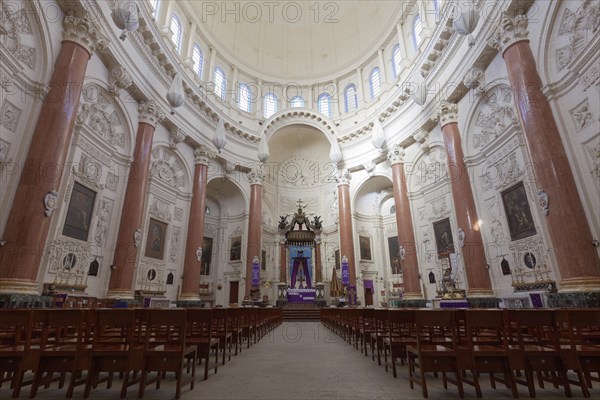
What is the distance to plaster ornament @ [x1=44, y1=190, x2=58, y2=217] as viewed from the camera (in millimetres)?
7141

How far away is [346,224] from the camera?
1894cm

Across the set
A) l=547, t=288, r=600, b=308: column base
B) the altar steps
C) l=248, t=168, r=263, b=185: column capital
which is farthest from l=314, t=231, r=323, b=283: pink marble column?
l=547, t=288, r=600, b=308: column base

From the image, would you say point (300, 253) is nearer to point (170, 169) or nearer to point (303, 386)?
point (170, 169)

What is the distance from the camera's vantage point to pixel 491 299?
991 centimetres

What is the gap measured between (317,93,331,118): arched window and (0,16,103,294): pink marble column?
16453 millimetres

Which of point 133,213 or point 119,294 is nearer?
point 119,294

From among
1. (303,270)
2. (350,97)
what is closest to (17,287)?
(303,270)

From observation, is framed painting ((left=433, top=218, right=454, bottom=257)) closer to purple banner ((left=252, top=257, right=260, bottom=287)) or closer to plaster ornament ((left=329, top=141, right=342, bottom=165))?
plaster ornament ((left=329, top=141, right=342, bottom=165))

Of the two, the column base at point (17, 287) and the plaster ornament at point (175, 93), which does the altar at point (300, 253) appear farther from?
the column base at point (17, 287)

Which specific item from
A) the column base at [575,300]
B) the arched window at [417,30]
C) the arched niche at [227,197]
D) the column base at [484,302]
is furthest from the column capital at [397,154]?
the column base at [575,300]

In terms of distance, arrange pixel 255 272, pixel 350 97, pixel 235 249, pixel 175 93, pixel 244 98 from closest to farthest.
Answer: pixel 175 93 < pixel 255 272 < pixel 235 249 < pixel 244 98 < pixel 350 97

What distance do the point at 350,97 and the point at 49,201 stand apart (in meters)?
19.9

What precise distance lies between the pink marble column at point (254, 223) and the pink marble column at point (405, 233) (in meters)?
8.52

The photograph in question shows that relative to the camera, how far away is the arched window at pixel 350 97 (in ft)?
72.2
